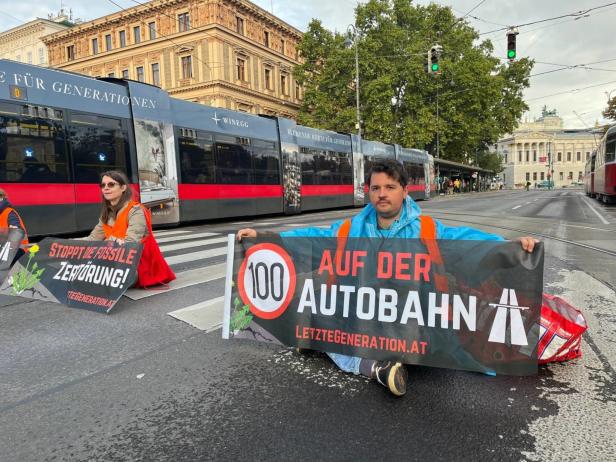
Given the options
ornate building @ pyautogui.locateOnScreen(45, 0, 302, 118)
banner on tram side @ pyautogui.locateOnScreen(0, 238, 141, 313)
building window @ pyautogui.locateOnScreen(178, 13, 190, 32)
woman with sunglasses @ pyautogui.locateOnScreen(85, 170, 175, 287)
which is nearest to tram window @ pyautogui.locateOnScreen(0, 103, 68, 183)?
banner on tram side @ pyautogui.locateOnScreen(0, 238, 141, 313)

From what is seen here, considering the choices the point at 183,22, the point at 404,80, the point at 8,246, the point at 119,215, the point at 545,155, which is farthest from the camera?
the point at 545,155

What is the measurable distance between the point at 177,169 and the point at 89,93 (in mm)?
2905

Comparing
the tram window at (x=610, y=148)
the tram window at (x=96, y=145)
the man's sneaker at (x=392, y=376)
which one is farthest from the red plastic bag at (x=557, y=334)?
the tram window at (x=610, y=148)

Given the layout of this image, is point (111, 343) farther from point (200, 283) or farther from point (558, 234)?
point (558, 234)

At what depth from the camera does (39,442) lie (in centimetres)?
218

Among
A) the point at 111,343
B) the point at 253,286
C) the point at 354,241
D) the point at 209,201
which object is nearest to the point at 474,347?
the point at 354,241

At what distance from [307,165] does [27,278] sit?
13.7 metres

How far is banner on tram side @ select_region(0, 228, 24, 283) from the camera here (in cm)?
523

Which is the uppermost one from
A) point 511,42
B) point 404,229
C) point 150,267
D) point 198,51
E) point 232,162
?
point 198,51

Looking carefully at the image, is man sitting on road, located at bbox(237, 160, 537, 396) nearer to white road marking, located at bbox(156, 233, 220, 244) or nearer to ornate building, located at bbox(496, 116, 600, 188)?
white road marking, located at bbox(156, 233, 220, 244)

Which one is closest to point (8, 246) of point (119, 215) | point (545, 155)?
point (119, 215)

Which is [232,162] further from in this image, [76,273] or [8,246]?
[76,273]

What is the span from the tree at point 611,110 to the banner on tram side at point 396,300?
42.5 metres

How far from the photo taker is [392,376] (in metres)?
2.56
